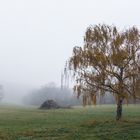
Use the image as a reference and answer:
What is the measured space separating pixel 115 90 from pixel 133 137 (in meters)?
16.1

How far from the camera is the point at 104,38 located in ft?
161

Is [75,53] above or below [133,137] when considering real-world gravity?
above

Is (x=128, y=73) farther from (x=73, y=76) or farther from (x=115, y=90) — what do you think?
(x=73, y=76)

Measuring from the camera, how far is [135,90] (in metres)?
46.9

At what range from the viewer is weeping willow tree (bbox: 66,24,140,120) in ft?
156

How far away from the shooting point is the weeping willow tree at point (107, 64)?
47.5 m

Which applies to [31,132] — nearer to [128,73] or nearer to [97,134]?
[97,134]

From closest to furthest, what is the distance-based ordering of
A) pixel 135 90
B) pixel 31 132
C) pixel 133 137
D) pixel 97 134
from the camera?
pixel 133 137 < pixel 97 134 < pixel 31 132 < pixel 135 90

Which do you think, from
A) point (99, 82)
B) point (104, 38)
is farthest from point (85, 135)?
point (104, 38)

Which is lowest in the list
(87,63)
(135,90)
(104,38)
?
(135,90)

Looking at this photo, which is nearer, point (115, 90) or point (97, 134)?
point (97, 134)

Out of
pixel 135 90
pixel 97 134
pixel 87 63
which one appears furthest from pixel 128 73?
pixel 97 134

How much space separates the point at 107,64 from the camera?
4800 centimetres

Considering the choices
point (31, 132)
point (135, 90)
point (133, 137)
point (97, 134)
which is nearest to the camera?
point (133, 137)
